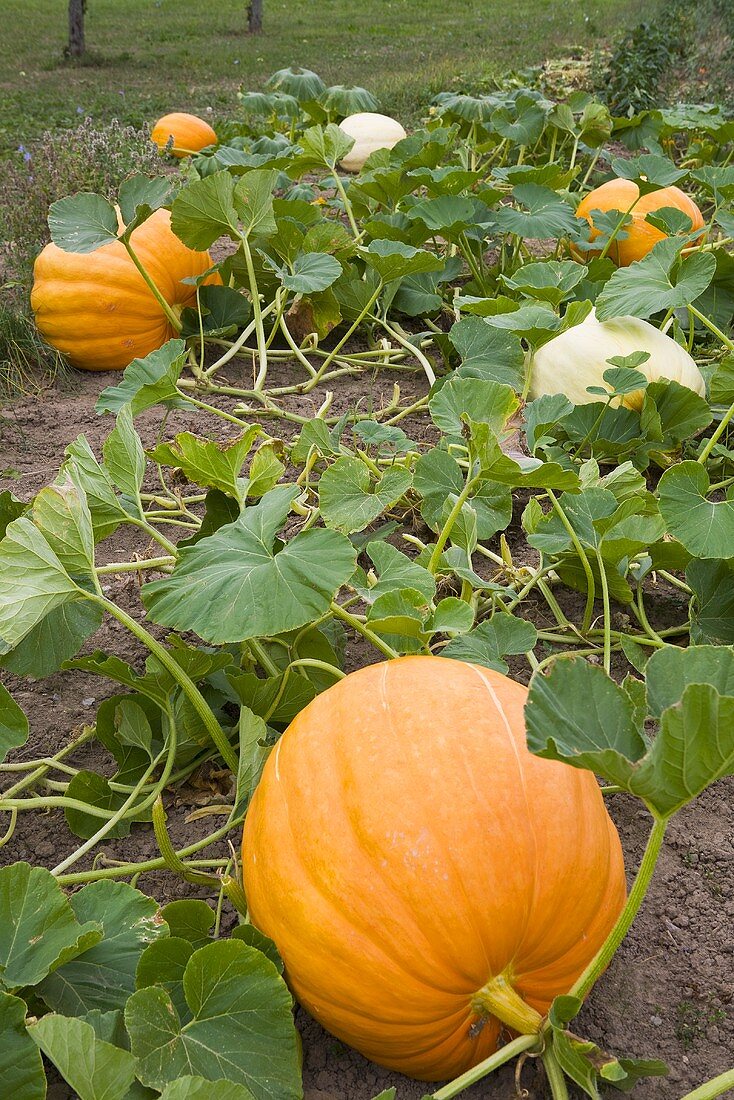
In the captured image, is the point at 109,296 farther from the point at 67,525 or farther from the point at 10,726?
the point at 10,726

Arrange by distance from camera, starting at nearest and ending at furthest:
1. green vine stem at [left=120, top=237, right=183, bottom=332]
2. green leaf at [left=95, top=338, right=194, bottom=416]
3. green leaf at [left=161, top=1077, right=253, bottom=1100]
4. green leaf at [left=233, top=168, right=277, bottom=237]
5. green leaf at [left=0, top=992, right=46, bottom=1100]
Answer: green leaf at [left=161, top=1077, right=253, bottom=1100] → green leaf at [left=0, top=992, right=46, bottom=1100] → green leaf at [left=95, top=338, right=194, bottom=416] → green leaf at [left=233, top=168, right=277, bottom=237] → green vine stem at [left=120, top=237, right=183, bottom=332]

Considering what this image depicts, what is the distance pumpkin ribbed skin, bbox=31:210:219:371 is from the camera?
2936mm

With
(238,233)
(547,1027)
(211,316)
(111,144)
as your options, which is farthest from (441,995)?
(111,144)

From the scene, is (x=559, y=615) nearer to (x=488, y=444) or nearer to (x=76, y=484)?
(x=488, y=444)

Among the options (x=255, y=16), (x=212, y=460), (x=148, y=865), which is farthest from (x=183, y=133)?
(x=255, y=16)

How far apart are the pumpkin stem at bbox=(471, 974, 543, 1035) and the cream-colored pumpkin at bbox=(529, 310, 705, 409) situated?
1.63 metres

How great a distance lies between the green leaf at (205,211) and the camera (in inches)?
98.7

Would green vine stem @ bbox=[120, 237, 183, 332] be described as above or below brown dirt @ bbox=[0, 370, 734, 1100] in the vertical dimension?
above

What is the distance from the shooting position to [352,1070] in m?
1.25

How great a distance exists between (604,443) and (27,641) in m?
1.42

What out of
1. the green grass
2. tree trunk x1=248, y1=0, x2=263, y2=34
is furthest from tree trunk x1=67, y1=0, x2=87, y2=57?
tree trunk x1=248, y1=0, x2=263, y2=34

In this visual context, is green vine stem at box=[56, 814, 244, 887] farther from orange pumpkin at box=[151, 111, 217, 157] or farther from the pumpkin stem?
orange pumpkin at box=[151, 111, 217, 157]

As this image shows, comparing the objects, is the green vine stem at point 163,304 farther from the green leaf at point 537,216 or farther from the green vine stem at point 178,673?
the green vine stem at point 178,673

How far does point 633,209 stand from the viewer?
11.4 ft
